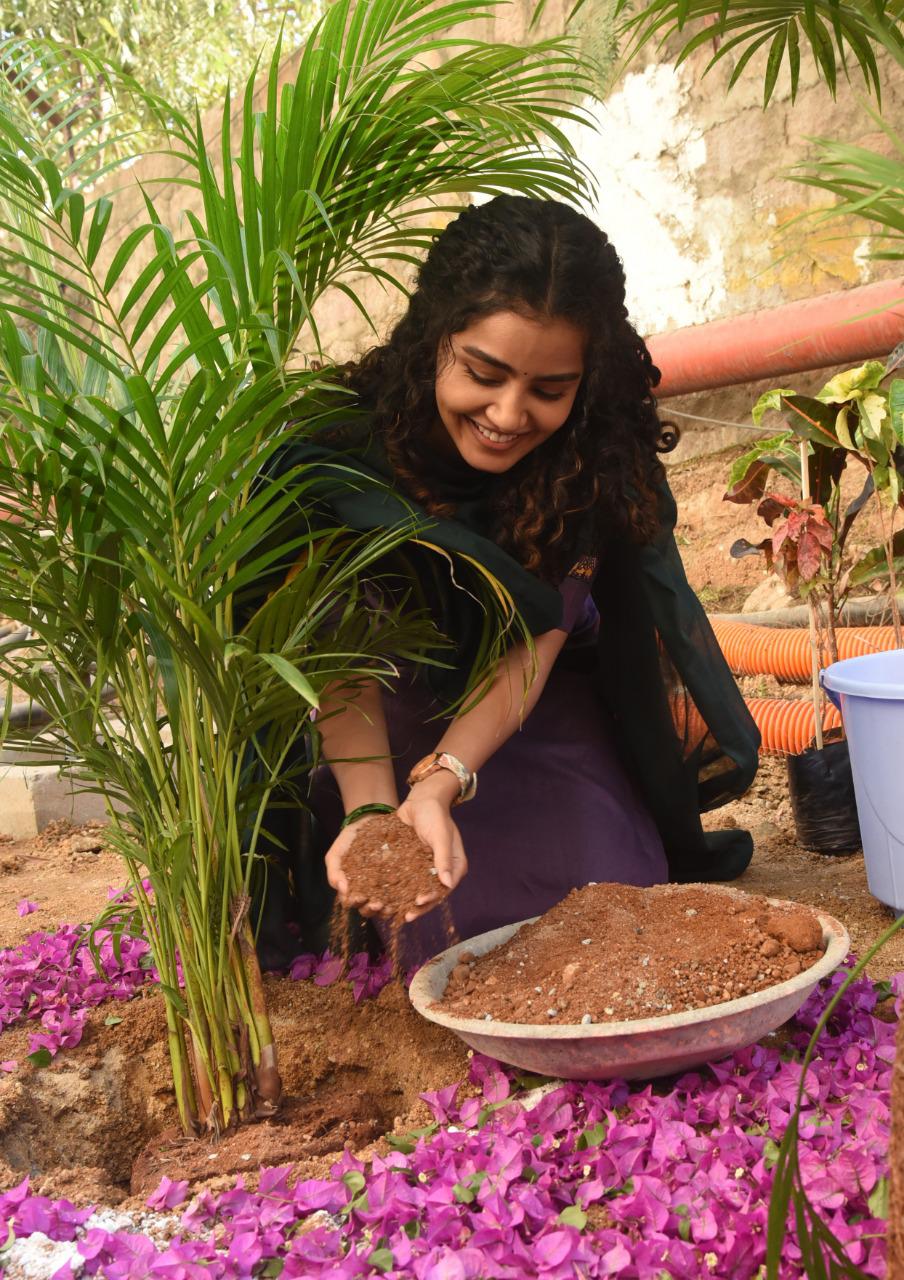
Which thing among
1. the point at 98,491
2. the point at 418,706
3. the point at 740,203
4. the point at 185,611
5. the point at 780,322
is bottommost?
the point at 418,706

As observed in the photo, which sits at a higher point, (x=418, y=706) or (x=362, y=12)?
(x=362, y=12)

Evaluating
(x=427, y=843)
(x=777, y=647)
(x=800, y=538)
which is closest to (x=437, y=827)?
(x=427, y=843)

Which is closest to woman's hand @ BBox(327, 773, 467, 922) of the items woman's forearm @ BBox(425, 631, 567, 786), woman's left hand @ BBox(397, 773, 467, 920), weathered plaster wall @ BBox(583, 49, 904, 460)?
woman's left hand @ BBox(397, 773, 467, 920)

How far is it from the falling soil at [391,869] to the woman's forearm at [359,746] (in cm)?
22

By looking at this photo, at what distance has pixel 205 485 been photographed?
1413 mm

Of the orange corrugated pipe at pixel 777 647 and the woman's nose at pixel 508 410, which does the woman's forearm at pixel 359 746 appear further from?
the orange corrugated pipe at pixel 777 647

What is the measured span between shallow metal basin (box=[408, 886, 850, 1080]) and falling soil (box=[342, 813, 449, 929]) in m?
0.17

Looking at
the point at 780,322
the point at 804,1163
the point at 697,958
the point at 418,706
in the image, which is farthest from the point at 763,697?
the point at 804,1163

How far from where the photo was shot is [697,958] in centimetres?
167

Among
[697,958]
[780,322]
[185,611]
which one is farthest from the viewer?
[780,322]

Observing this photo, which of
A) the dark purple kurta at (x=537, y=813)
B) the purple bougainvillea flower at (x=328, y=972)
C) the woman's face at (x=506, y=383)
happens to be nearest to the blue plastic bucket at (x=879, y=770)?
the dark purple kurta at (x=537, y=813)

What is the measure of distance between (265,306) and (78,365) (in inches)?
15.5

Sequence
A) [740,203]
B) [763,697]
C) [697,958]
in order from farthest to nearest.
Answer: [740,203] < [763,697] < [697,958]

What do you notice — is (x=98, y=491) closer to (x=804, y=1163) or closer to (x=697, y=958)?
(x=697, y=958)
